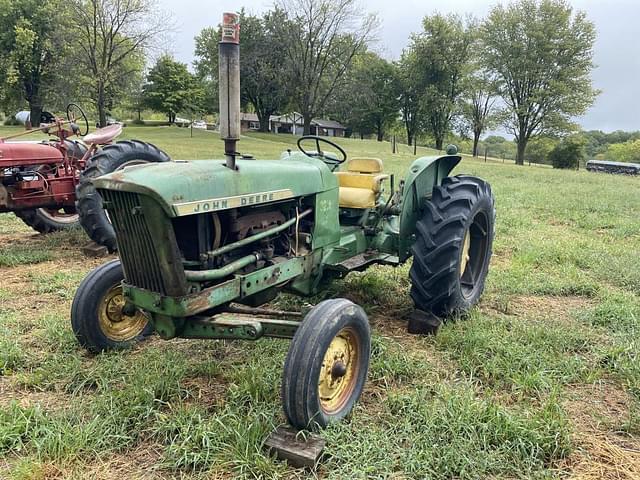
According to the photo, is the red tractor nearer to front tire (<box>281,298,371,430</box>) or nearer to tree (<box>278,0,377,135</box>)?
front tire (<box>281,298,371,430</box>)

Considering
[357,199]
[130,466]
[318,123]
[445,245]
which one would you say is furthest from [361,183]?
[318,123]

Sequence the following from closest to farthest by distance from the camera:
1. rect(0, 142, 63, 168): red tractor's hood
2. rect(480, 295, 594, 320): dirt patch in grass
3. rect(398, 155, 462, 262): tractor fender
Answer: rect(398, 155, 462, 262): tractor fender, rect(480, 295, 594, 320): dirt patch in grass, rect(0, 142, 63, 168): red tractor's hood

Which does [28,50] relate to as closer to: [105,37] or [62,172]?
[105,37]

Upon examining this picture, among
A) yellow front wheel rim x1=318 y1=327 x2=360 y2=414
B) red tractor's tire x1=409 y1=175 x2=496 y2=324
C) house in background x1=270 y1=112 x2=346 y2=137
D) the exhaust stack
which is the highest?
house in background x1=270 y1=112 x2=346 y2=137

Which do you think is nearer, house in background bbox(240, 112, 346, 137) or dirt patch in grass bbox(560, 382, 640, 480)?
dirt patch in grass bbox(560, 382, 640, 480)

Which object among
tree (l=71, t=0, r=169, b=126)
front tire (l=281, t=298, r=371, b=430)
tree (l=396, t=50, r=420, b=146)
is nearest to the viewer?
front tire (l=281, t=298, r=371, b=430)

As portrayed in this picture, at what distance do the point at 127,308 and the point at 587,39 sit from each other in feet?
127

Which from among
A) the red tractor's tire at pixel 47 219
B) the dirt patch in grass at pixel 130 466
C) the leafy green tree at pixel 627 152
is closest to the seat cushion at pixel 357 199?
the dirt patch in grass at pixel 130 466

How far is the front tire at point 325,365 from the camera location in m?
2.32

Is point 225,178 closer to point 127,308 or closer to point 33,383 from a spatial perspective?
point 127,308

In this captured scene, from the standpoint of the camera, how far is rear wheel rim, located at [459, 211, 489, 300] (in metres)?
4.33

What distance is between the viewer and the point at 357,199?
154 inches

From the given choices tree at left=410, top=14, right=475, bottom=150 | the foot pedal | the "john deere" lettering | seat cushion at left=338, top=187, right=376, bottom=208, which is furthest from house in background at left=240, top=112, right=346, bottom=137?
the "john deere" lettering

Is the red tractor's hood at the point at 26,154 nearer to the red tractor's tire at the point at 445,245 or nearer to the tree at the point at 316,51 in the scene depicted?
the red tractor's tire at the point at 445,245
